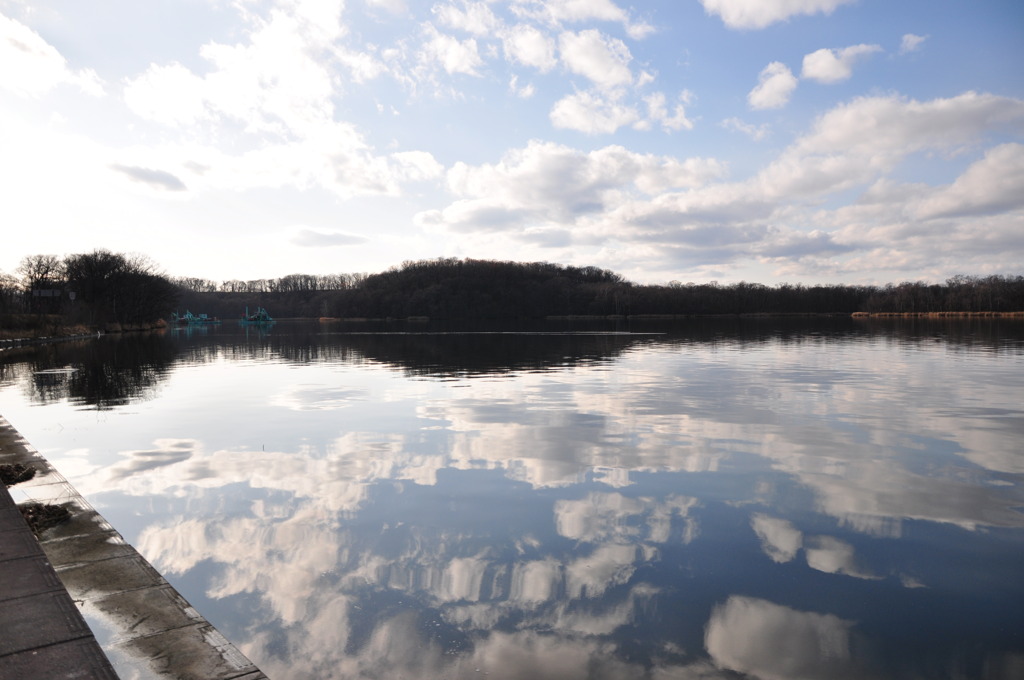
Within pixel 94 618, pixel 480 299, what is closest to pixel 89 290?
pixel 94 618

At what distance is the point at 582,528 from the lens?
811cm

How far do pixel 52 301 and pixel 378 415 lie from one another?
282 ft

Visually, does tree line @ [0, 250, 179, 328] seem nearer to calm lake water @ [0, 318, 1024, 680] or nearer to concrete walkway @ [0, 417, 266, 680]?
calm lake water @ [0, 318, 1024, 680]

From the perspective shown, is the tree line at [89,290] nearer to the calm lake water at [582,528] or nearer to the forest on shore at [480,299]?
the forest on shore at [480,299]

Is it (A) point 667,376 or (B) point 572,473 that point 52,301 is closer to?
(A) point 667,376

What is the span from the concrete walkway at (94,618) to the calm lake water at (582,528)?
526 mm

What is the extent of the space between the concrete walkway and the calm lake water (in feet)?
1.73

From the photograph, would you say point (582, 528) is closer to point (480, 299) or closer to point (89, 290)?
point (89, 290)

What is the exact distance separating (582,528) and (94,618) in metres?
5.10

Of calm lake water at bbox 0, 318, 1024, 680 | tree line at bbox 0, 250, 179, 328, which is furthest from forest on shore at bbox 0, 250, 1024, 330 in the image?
calm lake water at bbox 0, 318, 1024, 680

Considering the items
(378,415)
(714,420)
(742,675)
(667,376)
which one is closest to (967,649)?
(742,675)

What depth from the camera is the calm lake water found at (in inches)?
212

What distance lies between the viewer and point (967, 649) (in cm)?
525

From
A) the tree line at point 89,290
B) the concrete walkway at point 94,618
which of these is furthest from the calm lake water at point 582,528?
the tree line at point 89,290
